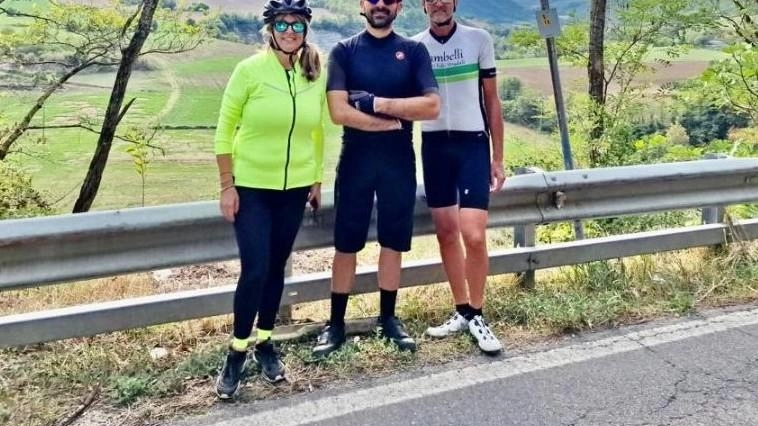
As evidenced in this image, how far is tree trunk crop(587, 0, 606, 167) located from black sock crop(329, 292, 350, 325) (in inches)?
296

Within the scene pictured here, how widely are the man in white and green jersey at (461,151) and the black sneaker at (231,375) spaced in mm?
1067

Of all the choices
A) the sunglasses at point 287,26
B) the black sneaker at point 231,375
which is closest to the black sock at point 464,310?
the black sneaker at point 231,375

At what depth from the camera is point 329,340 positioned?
132 inches

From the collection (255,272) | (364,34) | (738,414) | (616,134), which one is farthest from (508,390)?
(616,134)

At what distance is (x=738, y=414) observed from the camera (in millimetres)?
2768

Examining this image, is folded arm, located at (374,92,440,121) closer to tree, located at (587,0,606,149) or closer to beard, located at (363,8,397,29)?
beard, located at (363,8,397,29)

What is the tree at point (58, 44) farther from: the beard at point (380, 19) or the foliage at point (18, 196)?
the beard at point (380, 19)

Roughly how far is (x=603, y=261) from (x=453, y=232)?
4.17ft

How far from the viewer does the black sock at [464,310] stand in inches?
143

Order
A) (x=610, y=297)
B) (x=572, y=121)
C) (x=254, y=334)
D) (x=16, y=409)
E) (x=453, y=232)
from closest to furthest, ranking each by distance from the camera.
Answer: (x=16, y=409) → (x=254, y=334) → (x=453, y=232) → (x=610, y=297) → (x=572, y=121)

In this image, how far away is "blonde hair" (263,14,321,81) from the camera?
2.97 meters

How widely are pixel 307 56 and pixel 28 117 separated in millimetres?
8461

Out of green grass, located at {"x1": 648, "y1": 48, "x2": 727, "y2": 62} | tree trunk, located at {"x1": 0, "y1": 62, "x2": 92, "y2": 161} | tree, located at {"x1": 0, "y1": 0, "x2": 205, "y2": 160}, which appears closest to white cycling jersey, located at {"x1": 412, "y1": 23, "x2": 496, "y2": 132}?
tree, located at {"x1": 0, "y1": 0, "x2": 205, "y2": 160}

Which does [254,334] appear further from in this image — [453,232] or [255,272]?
[453,232]
